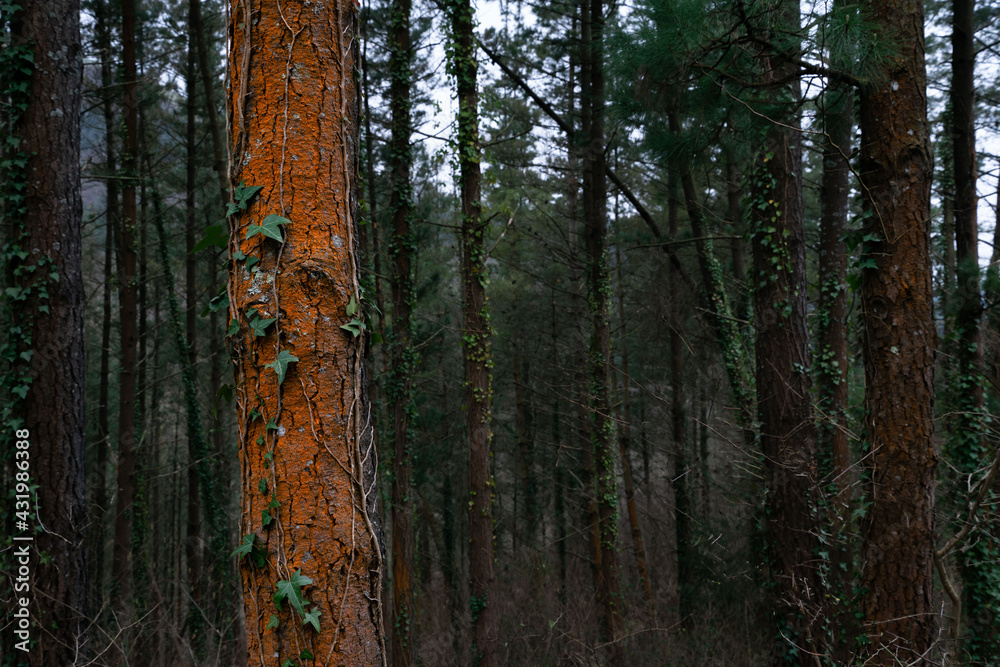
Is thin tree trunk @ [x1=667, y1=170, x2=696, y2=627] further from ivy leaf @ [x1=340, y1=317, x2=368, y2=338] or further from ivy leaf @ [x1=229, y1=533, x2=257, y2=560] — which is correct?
ivy leaf @ [x1=229, y1=533, x2=257, y2=560]

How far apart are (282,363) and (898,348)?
376cm

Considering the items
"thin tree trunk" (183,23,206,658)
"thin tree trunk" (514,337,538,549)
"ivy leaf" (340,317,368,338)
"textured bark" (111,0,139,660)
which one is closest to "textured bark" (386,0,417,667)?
"textured bark" (111,0,139,660)

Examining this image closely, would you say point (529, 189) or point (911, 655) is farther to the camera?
point (529, 189)

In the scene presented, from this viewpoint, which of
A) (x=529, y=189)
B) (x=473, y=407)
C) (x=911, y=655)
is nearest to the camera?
(x=911, y=655)

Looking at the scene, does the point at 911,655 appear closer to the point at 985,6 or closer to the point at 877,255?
the point at 877,255

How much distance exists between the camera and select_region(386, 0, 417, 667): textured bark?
8.55 m

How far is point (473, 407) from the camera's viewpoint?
7.73m

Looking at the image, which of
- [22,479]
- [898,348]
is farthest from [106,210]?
[898,348]

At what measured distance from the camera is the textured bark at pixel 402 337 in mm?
8547

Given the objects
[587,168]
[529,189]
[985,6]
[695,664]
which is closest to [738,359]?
[587,168]

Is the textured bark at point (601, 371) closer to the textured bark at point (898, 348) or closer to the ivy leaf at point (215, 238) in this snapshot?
the textured bark at point (898, 348)

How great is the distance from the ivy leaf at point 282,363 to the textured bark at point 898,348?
3.66 metres

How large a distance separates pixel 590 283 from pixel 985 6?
7911mm

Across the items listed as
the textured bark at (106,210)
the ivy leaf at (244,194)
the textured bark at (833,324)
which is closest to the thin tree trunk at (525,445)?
the textured bark at (833,324)
